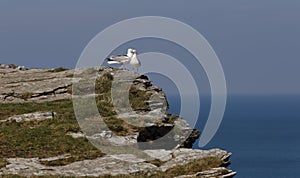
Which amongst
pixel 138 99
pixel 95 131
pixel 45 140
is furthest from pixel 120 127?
pixel 138 99

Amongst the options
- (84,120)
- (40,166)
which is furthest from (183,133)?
(40,166)

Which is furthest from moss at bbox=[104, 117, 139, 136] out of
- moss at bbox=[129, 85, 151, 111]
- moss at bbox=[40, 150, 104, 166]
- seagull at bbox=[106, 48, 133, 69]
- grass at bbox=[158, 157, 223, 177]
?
seagull at bbox=[106, 48, 133, 69]

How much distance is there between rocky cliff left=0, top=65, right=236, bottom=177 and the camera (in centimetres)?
2788

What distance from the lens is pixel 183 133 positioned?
36.5 metres

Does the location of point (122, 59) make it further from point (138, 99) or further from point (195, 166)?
point (195, 166)

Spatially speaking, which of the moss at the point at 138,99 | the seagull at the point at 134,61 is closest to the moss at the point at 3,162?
the moss at the point at 138,99

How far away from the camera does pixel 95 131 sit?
33.8 metres

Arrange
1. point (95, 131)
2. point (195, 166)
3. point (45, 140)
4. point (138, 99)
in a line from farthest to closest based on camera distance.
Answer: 1. point (138, 99)
2. point (95, 131)
3. point (45, 140)
4. point (195, 166)

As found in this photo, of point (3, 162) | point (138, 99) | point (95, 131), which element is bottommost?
point (3, 162)

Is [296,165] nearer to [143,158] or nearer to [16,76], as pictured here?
[16,76]

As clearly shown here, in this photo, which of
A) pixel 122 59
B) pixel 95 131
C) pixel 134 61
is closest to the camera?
pixel 95 131

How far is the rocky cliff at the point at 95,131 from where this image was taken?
A: 91.5 ft

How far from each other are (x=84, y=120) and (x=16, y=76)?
58.8 feet

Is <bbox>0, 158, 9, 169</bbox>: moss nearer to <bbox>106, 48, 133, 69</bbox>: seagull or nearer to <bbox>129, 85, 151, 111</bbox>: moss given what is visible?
<bbox>129, 85, 151, 111</bbox>: moss
